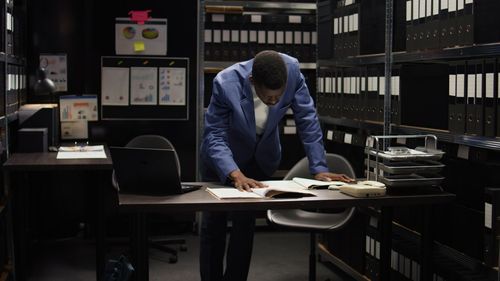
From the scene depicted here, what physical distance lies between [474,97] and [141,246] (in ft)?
5.24

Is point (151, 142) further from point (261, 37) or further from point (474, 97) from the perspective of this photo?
point (474, 97)

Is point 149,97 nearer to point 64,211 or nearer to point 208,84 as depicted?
point 208,84

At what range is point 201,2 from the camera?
5500mm

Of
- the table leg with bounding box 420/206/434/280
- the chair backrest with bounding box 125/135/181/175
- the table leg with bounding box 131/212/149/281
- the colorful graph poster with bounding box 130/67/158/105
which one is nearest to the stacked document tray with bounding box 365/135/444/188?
the table leg with bounding box 420/206/434/280

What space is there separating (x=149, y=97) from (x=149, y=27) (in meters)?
0.54

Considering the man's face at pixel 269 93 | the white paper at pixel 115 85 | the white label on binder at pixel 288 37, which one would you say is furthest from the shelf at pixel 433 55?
the white paper at pixel 115 85

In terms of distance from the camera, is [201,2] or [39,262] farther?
[201,2]

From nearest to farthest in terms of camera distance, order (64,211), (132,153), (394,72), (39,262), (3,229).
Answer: (132,153) < (394,72) < (3,229) < (39,262) < (64,211)

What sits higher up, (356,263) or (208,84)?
(208,84)

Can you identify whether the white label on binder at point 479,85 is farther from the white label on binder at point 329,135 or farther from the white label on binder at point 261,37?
the white label on binder at point 261,37

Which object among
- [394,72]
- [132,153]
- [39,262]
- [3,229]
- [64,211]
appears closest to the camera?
[132,153]

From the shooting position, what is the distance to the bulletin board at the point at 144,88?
5.49 meters

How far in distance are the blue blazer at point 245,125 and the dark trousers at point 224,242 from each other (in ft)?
0.36

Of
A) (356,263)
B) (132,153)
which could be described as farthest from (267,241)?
(132,153)
